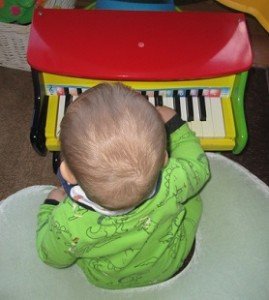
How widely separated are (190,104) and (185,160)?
41cm

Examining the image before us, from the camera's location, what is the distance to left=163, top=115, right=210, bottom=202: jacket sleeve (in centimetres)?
81

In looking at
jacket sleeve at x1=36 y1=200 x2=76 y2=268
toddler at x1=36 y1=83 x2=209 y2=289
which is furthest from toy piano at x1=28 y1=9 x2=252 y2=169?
jacket sleeve at x1=36 y1=200 x2=76 y2=268

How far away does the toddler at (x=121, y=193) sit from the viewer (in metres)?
0.58

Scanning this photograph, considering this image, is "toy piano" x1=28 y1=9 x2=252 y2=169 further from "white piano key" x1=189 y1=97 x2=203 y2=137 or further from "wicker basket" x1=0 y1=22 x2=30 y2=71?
"wicker basket" x1=0 y1=22 x2=30 y2=71

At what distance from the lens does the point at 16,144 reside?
170 cm

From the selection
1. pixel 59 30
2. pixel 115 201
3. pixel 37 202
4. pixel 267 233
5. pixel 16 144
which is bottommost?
pixel 16 144

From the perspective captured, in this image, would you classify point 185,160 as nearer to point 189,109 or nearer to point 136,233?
point 136,233

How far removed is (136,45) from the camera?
44.8 inches

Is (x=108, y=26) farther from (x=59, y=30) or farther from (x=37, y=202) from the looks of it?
(x=37, y=202)

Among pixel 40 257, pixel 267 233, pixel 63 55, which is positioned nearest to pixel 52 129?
pixel 63 55

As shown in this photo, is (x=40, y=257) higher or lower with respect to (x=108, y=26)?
lower

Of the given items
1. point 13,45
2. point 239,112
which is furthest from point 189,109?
point 13,45

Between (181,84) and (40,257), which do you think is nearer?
(40,257)

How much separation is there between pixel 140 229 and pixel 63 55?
58 centimetres
